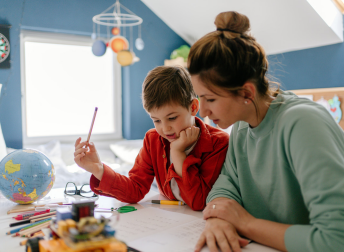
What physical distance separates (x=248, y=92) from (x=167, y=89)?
1.18 feet

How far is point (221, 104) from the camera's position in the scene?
806 millimetres

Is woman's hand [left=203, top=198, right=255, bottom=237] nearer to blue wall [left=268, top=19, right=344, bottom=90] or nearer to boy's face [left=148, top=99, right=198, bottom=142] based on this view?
boy's face [left=148, top=99, right=198, bottom=142]

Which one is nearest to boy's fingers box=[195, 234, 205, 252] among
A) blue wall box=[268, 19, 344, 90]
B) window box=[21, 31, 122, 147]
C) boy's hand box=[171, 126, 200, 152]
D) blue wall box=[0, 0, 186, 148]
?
boy's hand box=[171, 126, 200, 152]

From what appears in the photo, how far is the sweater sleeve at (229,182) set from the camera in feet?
2.93

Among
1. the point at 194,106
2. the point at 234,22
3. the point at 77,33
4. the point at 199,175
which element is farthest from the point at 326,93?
the point at 77,33

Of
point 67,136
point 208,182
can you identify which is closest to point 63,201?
point 208,182

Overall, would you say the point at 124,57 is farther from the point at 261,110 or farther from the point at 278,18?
the point at 278,18

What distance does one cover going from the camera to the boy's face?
1.07m

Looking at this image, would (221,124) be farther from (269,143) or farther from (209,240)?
(209,240)

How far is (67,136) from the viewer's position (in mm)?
3258

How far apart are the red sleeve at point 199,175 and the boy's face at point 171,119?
10 cm

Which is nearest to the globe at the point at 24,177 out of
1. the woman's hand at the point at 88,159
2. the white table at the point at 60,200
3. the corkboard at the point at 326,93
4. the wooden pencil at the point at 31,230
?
the white table at the point at 60,200

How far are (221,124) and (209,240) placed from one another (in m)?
0.32

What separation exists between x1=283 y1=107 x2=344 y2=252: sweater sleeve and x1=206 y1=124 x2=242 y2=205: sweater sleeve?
24cm
